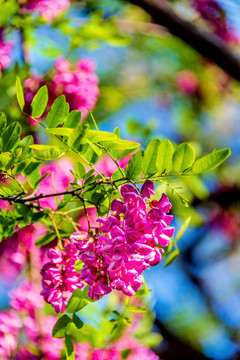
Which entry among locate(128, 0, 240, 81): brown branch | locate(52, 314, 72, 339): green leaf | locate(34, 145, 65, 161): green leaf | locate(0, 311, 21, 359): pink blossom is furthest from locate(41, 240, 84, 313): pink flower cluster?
locate(128, 0, 240, 81): brown branch

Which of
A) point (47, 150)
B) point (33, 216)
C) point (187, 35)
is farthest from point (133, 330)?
point (187, 35)

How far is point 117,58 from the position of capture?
176 inches

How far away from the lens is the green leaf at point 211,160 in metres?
0.77

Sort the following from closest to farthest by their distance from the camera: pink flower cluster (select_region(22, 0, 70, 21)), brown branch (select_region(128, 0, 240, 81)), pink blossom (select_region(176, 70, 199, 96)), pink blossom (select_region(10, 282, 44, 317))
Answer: pink blossom (select_region(10, 282, 44, 317)) < pink flower cluster (select_region(22, 0, 70, 21)) < brown branch (select_region(128, 0, 240, 81)) < pink blossom (select_region(176, 70, 199, 96))

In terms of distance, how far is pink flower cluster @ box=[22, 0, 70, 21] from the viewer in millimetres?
1682

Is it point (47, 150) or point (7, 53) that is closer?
point (47, 150)

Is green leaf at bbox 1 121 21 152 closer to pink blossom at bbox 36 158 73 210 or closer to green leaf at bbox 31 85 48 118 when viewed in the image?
green leaf at bbox 31 85 48 118

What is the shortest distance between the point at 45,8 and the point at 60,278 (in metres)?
1.17

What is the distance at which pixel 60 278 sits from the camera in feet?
3.12

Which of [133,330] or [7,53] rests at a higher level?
[7,53]

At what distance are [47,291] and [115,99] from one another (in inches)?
72.7

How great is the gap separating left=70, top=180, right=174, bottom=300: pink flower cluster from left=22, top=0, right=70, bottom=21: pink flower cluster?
3.70 ft

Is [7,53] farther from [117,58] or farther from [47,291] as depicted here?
[117,58]

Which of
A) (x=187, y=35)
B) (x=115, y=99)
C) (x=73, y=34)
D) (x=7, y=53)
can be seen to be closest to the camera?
(x=7, y=53)
